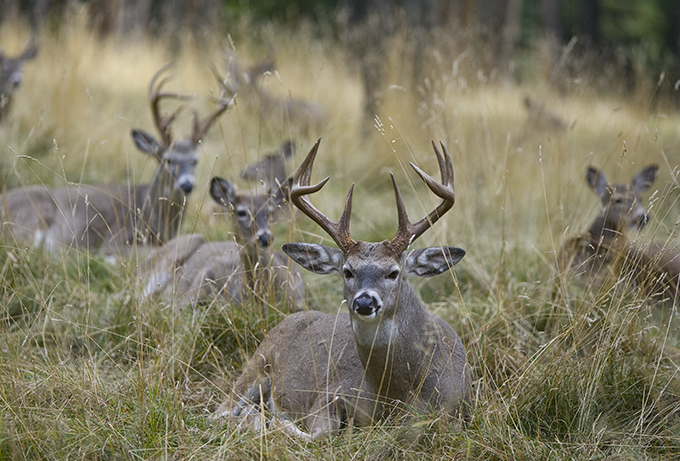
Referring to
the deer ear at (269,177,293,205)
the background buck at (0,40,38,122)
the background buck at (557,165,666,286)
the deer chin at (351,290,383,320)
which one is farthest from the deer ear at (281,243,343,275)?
the background buck at (0,40,38,122)

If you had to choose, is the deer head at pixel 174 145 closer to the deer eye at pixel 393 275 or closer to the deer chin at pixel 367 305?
the deer eye at pixel 393 275

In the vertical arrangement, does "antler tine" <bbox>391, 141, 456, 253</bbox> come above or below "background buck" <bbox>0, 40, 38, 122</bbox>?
above

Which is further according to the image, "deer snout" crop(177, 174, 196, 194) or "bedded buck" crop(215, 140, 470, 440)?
"deer snout" crop(177, 174, 196, 194)

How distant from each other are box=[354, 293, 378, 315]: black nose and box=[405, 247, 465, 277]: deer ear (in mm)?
420

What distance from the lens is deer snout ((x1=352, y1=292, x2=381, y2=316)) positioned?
3117mm

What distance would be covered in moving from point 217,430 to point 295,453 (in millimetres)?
405

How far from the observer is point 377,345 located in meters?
3.37

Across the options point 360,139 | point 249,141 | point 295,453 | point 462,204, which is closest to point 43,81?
point 249,141

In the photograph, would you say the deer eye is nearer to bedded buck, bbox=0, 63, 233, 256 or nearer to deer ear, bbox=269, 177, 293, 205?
deer ear, bbox=269, 177, 293, 205

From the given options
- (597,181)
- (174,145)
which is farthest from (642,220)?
(174,145)

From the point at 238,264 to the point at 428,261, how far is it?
1.26 m

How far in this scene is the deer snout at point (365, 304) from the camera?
3117 mm

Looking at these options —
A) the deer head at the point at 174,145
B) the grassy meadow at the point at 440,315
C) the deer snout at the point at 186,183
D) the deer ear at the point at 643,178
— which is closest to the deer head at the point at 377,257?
the grassy meadow at the point at 440,315

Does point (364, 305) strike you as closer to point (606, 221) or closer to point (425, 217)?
point (425, 217)
